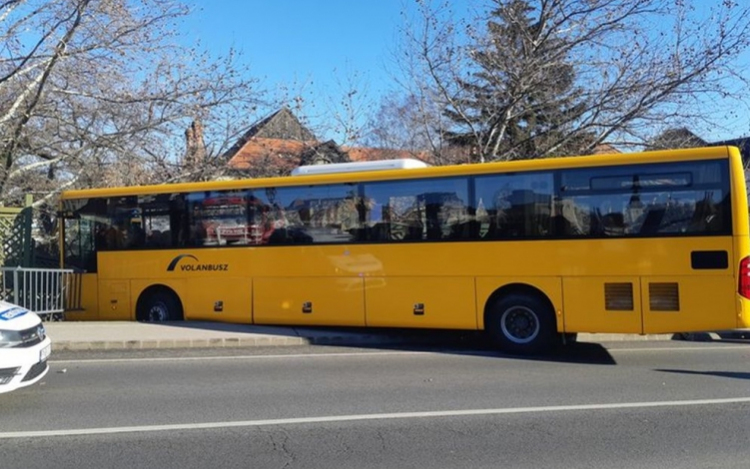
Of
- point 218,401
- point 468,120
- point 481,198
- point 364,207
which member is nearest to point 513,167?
point 481,198

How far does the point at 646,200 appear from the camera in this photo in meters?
8.77

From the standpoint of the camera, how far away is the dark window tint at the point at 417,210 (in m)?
9.82

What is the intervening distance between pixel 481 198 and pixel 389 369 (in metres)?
3.08

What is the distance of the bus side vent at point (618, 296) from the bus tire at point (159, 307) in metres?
7.54

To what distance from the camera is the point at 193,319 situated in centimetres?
1166

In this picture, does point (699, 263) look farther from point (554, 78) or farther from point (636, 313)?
point (554, 78)

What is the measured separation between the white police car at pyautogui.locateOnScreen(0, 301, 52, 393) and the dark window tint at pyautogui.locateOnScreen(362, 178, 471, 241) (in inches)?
209

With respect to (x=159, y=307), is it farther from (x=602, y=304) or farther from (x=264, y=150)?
(x=264, y=150)

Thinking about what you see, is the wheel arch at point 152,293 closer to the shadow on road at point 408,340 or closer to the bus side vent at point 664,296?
the shadow on road at point 408,340

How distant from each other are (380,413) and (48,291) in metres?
9.13

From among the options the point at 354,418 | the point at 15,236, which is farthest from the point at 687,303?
the point at 15,236

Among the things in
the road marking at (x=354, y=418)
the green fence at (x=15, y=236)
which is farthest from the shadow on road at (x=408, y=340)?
the green fence at (x=15, y=236)

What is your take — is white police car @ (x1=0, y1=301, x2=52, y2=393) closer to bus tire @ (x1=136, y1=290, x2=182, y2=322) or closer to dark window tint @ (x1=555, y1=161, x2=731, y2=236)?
bus tire @ (x1=136, y1=290, x2=182, y2=322)

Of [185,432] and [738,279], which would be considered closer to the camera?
[185,432]
